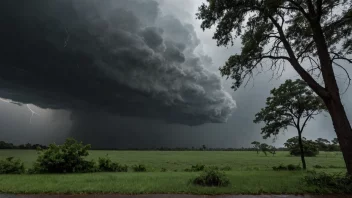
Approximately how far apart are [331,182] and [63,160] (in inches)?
518

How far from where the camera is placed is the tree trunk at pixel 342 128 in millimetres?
9383

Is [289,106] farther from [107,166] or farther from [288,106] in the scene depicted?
[107,166]

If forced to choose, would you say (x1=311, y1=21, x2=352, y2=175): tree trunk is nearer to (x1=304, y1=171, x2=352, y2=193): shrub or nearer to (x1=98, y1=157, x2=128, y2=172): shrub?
(x1=304, y1=171, x2=352, y2=193): shrub

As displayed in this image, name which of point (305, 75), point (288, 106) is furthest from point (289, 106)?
point (305, 75)

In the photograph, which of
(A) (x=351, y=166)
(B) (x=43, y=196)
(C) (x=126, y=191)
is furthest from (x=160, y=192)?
(A) (x=351, y=166)

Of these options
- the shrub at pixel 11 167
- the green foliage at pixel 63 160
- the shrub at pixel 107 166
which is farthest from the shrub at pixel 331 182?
the shrub at pixel 11 167

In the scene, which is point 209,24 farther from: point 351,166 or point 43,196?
point 43,196

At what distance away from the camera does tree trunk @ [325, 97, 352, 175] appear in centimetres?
938

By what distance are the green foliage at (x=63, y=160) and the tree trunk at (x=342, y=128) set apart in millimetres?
13272

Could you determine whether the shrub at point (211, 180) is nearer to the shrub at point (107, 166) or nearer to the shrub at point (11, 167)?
the shrub at point (107, 166)

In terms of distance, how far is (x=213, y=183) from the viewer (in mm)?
8836

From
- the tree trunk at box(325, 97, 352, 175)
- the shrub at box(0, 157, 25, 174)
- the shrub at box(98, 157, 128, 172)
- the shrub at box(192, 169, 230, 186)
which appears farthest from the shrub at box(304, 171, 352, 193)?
the shrub at box(0, 157, 25, 174)

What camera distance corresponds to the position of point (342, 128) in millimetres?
9633

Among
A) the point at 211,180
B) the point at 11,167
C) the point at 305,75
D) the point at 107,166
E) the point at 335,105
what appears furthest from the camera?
the point at 107,166
